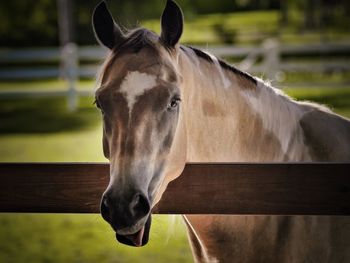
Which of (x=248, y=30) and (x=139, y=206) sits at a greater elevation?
(x=139, y=206)

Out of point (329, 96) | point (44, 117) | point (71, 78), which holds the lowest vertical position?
point (329, 96)

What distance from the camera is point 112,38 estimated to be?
8.50 ft

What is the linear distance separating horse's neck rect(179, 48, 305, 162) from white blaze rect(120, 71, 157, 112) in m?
0.24

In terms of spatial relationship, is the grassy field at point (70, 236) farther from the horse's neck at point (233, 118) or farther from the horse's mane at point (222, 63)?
the horse's mane at point (222, 63)

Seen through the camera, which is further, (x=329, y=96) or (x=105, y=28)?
(x=329, y=96)

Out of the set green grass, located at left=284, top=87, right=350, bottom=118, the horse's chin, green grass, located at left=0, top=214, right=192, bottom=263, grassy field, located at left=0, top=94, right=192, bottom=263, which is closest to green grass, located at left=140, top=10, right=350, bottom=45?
green grass, located at left=284, top=87, right=350, bottom=118

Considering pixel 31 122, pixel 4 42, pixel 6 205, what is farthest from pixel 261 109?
pixel 4 42

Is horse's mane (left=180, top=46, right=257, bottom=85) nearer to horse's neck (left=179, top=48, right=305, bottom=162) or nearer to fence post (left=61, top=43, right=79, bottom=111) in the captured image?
horse's neck (left=179, top=48, right=305, bottom=162)

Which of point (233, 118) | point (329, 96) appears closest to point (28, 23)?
point (329, 96)

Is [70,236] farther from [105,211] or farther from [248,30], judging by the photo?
[248,30]

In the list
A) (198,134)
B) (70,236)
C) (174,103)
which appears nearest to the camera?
(174,103)

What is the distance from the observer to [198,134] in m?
2.70

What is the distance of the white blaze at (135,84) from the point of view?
2355 mm

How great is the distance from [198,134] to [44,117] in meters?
12.4
